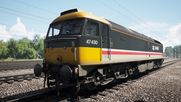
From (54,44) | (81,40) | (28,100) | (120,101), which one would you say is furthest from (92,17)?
(28,100)

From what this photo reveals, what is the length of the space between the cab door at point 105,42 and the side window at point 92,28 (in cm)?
41

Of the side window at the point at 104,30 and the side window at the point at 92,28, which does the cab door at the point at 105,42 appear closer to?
the side window at the point at 104,30

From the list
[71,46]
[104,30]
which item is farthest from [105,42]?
[71,46]

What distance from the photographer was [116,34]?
11438 millimetres

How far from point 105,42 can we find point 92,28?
1.22 metres

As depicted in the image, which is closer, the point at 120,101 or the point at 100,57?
the point at 120,101

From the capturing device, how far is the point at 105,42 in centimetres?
998

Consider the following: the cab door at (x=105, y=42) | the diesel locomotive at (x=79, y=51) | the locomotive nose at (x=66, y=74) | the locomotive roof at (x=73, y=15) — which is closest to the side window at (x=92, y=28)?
the diesel locomotive at (x=79, y=51)

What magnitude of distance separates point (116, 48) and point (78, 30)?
3.33 m

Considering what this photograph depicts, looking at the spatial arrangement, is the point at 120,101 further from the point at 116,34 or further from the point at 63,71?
the point at 116,34

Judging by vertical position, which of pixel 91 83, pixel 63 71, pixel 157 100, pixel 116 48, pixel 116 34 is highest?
pixel 116 34

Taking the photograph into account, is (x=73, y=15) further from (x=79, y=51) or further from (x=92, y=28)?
(x=79, y=51)

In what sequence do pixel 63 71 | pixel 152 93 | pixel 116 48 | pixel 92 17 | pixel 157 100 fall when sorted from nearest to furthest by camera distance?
pixel 63 71 < pixel 157 100 < pixel 92 17 < pixel 152 93 < pixel 116 48

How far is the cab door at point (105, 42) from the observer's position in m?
9.69
